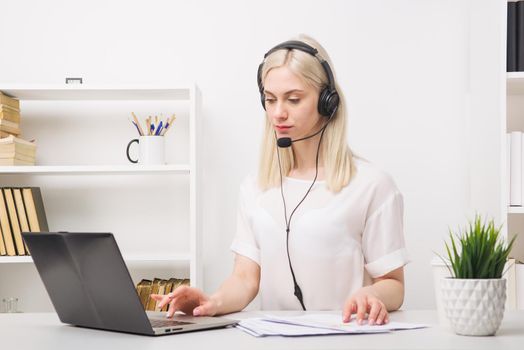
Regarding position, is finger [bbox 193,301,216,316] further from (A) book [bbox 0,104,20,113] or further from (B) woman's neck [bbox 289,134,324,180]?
(A) book [bbox 0,104,20,113]

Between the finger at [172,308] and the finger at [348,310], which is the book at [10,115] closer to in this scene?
the finger at [172,308]

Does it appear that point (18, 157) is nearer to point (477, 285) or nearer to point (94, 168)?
point (94, 168)

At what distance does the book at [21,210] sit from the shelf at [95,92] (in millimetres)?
403

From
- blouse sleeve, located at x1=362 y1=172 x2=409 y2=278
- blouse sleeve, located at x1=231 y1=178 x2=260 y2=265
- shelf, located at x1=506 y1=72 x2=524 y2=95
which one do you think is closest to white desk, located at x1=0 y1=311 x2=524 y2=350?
blouse sleeve, located at x1=362 y1=172 x2=409 y2=278

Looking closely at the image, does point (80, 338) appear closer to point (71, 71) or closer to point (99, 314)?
point (99, 314)

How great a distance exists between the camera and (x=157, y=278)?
3.12 meters

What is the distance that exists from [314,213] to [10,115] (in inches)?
61.5

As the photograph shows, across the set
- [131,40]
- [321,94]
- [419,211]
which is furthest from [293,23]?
[321,94]

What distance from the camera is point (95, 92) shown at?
294cm

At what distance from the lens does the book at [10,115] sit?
9.45ft

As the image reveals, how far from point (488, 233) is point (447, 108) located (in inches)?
78.9

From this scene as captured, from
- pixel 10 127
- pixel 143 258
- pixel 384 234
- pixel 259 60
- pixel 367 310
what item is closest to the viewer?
pixel 367 310

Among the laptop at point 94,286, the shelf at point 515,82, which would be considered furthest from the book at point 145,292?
the shelf at point 515,82

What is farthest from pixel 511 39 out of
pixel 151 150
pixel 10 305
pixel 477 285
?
pixel 10 305
